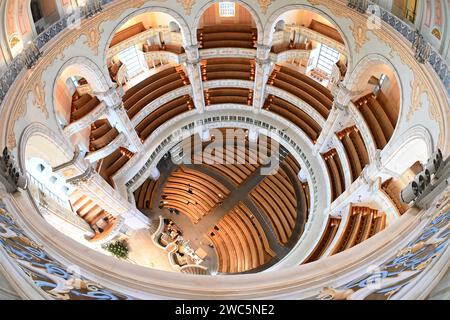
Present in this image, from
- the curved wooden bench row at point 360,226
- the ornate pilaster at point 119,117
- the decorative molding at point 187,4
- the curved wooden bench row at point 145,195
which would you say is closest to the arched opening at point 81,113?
the ornate pilaster at point 119,117

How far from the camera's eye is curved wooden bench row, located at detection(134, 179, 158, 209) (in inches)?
944

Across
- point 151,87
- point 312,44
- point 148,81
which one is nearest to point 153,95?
point 151,87

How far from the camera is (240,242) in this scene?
76.9ft

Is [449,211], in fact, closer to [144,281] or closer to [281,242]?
[144,281]

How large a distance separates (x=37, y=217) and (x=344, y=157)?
13763 millimetres

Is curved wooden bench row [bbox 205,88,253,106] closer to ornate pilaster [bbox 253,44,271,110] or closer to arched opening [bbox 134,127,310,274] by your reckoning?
ornate pilaster [bbox 253,44,271,110]

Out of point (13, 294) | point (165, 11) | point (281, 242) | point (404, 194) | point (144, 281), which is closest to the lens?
point (13, 294)

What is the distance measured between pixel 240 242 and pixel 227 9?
13.0 meters

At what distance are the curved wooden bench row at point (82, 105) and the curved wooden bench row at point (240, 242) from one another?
9933mm

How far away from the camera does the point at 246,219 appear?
2388 cm

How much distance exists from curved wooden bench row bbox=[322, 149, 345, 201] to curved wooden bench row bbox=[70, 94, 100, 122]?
1190 centimetres

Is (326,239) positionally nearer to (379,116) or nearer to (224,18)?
(379,116)

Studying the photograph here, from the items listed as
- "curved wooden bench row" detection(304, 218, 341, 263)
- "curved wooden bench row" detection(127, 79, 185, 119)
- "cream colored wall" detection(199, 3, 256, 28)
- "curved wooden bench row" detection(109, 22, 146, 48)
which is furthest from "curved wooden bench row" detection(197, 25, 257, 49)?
"curved wooden bench row" detection(304, 218, 341, 263)

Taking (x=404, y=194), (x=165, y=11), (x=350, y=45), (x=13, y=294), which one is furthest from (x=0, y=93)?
(x=350, y=45)
